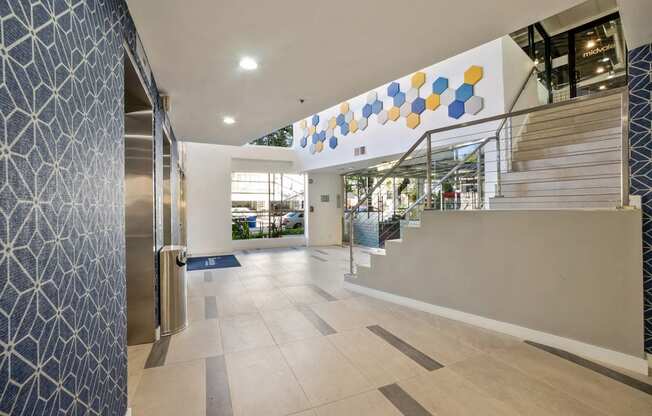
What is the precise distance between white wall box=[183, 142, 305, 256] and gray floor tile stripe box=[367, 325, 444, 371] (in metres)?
6.42

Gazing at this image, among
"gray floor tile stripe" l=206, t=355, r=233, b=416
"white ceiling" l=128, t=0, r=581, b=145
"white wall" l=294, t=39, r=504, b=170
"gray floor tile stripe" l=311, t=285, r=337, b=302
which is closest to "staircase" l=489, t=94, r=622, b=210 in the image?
"white wall" l=294, t=39, r=504, b=170

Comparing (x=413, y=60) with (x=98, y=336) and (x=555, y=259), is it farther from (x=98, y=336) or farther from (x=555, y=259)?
(x=98, y=336)

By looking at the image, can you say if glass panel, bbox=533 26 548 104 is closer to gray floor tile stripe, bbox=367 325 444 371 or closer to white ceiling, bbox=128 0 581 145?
white ceiling, bbox=128 0 581 145

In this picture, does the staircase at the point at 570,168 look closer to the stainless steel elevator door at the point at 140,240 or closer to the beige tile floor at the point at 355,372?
the beige tile floor at the point at 355,372

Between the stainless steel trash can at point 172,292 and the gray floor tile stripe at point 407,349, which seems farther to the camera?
the stainless steel trash can at point 172,292

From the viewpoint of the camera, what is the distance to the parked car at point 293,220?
10.2m

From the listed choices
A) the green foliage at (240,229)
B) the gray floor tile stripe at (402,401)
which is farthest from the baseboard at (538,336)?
the green foliage at (240,229)

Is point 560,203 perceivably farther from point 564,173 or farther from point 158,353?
point 158,353

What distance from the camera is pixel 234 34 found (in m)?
2.50

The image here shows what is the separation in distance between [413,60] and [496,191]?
2.27 metres

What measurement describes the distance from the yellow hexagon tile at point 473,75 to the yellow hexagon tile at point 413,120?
937mm

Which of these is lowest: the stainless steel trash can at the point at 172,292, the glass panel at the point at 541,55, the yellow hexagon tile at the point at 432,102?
the stainless steel trash can at the point at 172,292

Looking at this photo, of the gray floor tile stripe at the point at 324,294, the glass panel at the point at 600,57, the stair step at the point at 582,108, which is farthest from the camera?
the glass panel at the point at 600,57

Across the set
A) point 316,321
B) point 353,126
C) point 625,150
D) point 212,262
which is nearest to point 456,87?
A: point 353,126
